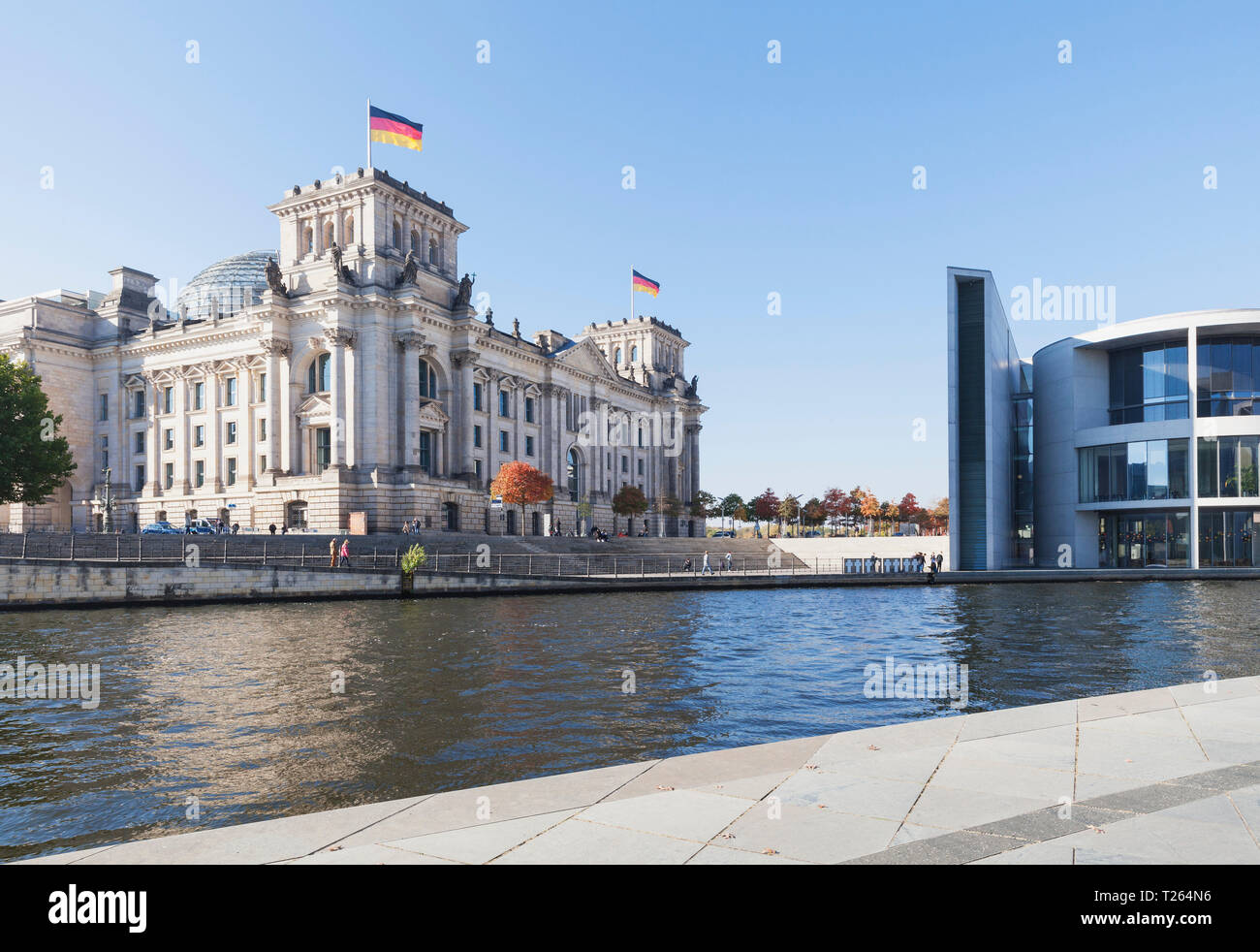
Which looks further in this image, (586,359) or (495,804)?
(586,359)

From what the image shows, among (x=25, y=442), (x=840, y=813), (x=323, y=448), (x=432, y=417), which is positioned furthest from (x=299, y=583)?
(x=840, y=813)

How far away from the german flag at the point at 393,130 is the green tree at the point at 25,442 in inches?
1156

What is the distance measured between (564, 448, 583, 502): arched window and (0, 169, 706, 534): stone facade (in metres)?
3.28

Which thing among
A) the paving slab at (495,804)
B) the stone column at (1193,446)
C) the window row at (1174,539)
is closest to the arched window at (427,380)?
the window row at (1174,539)

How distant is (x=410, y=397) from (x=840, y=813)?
67746mm

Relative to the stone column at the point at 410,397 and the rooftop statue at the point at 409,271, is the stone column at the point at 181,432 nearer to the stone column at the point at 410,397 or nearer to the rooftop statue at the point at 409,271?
the stone column at the point at 410,397

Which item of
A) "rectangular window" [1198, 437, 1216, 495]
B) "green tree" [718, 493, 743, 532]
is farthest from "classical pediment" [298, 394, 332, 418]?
"green tree" [718, 493, 743, 532]

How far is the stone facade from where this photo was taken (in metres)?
68.8

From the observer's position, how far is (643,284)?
99500mm

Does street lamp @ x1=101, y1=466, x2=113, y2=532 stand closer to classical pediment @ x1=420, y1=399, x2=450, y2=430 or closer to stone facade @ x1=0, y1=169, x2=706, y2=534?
stone facade @ x1=0, y1=169, x2=706, y2=534

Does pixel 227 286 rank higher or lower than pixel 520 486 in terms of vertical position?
higher

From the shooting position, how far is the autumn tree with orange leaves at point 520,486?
72.3 metres

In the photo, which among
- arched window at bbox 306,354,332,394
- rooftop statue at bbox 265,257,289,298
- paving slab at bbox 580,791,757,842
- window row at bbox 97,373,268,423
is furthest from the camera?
window row at bbox 97,373,268,423

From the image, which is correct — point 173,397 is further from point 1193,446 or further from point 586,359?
point 1193,446
